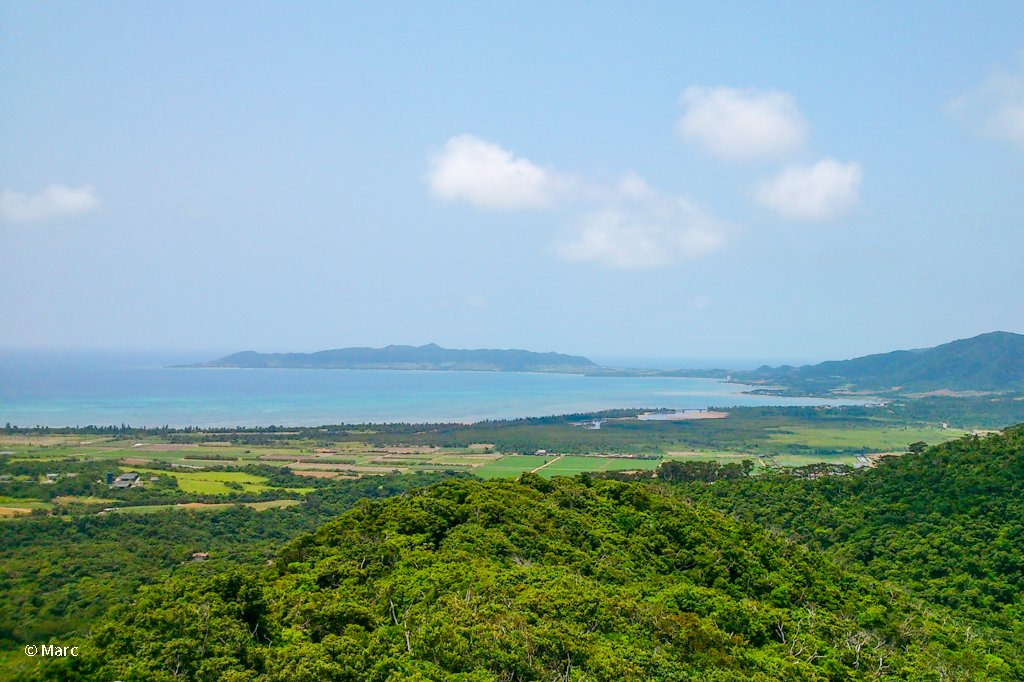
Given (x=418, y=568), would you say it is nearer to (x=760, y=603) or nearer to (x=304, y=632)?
(x=304, y=632)

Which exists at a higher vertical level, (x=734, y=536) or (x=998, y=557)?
(x=734, y=536)

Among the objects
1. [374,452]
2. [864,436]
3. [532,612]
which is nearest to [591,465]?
[374,452]

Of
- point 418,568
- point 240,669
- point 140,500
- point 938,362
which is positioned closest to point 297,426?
point 140,500

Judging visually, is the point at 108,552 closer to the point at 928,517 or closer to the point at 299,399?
the point at 928,517

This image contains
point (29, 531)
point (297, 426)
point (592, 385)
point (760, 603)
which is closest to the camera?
point (760, 603)

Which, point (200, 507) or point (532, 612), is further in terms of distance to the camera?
point (200, 507)

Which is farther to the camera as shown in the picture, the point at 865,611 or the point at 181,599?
the point at 865,611

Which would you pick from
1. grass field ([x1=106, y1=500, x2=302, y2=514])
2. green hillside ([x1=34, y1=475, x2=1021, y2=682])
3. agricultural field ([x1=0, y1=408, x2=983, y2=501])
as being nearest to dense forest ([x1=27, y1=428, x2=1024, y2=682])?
green hillside ([x1=34, y1=475, x2=1021, y2=682])
